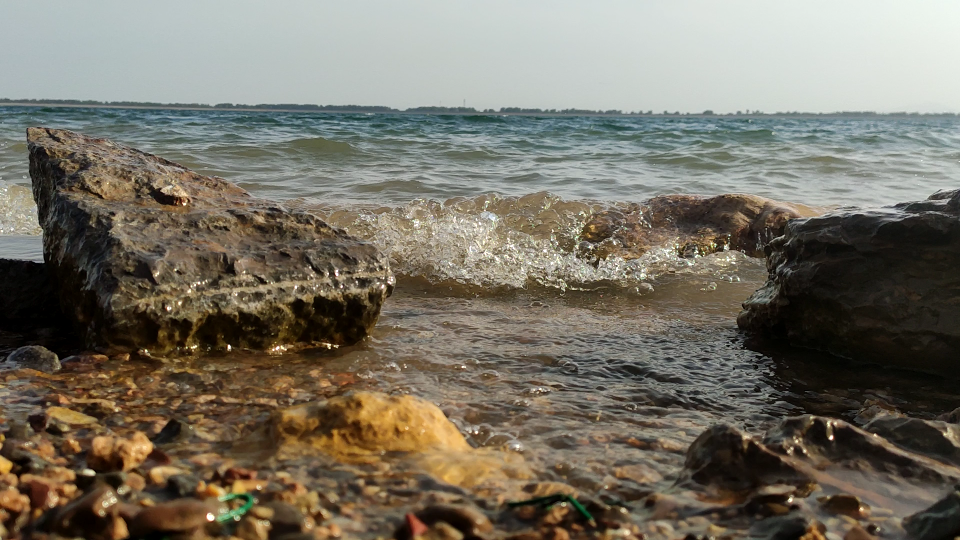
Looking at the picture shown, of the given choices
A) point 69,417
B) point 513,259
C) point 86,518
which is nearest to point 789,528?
point 86,518

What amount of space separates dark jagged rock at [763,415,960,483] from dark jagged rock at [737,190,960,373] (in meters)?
1.29

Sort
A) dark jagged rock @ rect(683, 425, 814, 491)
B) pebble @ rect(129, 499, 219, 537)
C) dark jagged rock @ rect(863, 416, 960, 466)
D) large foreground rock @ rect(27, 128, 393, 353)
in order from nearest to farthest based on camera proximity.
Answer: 1. pebble @ rect(129, 499, 219, 537)
2. dark jagged rock @ rect(683, 425, 814, 491)
3. dark jagged rock @ rect(863, 416, 960, 466)
4. large foreground rock @ rect(27, 128, 393, 353)

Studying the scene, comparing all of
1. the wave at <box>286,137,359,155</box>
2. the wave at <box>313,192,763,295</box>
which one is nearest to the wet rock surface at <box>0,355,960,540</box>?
the wave at <box>313,192,763,295</box>

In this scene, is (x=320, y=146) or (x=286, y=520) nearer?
(x=286, y=520)

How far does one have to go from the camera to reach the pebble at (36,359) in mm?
2625

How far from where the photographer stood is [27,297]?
340 centimetres

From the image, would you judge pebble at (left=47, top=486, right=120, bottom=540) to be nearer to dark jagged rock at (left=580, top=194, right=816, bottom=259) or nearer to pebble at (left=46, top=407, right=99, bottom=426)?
pebble at (left=46, top=407, right=99, bottom=426)

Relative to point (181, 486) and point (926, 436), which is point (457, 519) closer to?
point (181, 486)

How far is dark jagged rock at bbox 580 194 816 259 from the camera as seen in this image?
5.90 metres

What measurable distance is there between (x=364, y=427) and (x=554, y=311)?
2.28 meters

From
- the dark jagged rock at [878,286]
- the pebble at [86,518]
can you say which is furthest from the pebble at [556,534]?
the dark jagged rock at [878,286]

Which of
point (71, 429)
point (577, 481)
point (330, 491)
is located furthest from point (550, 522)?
point (71, 429)

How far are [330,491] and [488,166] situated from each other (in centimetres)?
1007

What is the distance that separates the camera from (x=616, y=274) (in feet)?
16.3
